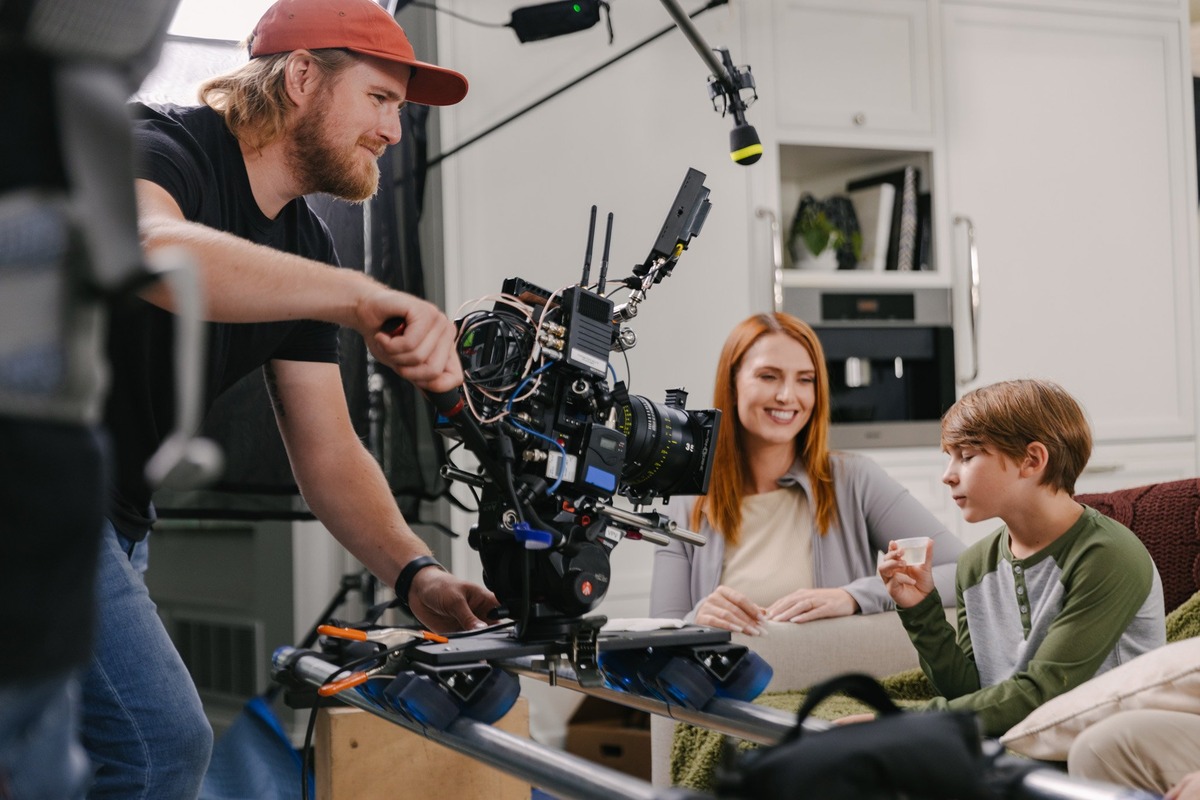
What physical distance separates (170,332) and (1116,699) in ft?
3.65

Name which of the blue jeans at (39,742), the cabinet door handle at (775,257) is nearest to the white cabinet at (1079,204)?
the cabinet door handle at (775,257)

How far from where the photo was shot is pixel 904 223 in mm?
3273

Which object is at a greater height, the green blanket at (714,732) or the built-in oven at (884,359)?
the built-in oven at (884,359)

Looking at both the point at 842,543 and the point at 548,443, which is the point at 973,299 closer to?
the point at 842,543

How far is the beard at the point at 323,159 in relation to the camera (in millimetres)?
1392

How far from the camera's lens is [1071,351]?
3379mm

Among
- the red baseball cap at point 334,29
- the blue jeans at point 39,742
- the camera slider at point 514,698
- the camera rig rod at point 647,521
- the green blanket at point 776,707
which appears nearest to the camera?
the blue jeans at point 39,742

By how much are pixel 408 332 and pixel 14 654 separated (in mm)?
474

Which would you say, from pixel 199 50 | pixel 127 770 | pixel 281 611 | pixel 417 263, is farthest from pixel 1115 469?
pixel 127 770

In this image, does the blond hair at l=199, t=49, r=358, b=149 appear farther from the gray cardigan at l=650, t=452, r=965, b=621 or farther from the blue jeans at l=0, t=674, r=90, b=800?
the gray cardigan at l=650, t=452, r=965, b=621

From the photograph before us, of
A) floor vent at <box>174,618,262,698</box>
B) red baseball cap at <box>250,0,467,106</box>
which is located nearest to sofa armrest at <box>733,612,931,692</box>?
red baseball cap at <box>250,0,467,106</box>

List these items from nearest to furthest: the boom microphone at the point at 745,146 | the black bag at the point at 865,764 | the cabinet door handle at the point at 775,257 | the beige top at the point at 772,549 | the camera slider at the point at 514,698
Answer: the black bag at the point at 865,764
the camera slider at the point at 514,698
the boom microphone at the point at 745,146
the beige top at the point at 772,549
the cabinet door handle at the point at 775,257

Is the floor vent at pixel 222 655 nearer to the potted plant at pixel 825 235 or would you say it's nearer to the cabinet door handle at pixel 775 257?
the cabinet door handle at pixel 775 257

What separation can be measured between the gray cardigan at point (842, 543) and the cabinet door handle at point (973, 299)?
1013 millimetres
